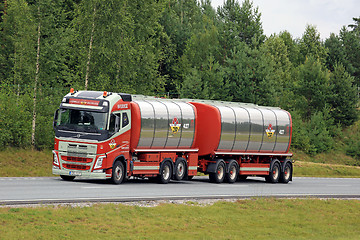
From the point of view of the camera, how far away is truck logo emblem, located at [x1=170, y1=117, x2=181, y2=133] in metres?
27.9

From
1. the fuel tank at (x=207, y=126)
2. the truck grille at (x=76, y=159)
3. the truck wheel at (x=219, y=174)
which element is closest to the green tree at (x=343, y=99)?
the fuel tank at (x=207, y=126)

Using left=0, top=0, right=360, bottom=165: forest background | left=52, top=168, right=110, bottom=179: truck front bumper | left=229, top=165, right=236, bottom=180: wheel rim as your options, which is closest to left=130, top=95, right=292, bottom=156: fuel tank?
left=229, top=165, right=236, bottom=180: wheel rim

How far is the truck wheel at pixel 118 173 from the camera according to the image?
24.8 m

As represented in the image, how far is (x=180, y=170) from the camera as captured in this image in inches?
1129

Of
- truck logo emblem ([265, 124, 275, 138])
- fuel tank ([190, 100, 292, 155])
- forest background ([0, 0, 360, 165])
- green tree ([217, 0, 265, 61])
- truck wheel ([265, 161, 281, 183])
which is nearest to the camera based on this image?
fuel tank ([190, 100, 292, 155])

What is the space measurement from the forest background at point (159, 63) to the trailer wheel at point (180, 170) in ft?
35.2

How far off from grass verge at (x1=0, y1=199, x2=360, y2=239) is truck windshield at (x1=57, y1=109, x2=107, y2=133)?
6406 millimetres

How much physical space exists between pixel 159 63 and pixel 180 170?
40357mm

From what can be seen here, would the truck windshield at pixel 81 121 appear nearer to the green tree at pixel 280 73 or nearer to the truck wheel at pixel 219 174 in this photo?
the truck wheel at pixel 219 174

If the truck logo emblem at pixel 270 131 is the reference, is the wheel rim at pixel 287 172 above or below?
below

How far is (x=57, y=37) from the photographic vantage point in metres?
39.7

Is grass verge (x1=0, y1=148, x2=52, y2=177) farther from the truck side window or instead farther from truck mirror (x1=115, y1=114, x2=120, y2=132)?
truck mirror (x1=115, y1=114, x2=120, y2=132)

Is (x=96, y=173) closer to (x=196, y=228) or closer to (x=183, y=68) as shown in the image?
(x=196, y=228)

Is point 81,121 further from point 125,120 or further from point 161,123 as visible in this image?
point 161,123
